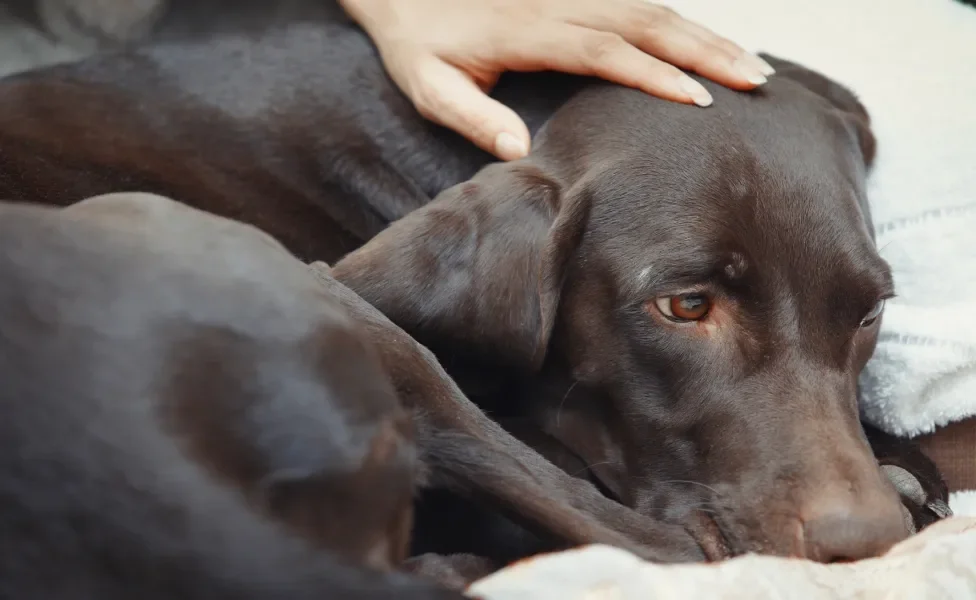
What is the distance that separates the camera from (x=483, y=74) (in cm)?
187

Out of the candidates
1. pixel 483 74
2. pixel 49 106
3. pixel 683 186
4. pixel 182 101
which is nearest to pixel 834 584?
pixel 683 186

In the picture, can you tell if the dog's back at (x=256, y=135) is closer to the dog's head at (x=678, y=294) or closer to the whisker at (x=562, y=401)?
the dog's head at (x=678, y=294)

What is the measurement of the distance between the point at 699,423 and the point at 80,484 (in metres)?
0.95

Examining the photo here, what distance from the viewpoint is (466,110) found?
1731mm

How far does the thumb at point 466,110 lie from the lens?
5.58 feet

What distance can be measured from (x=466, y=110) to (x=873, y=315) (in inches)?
31.7

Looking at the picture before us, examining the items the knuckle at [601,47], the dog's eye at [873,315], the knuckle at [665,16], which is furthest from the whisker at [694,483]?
the knuckle at [665,16]

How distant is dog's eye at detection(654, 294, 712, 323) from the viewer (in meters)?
1.43

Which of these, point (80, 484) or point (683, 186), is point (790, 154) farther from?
point (80, 484)

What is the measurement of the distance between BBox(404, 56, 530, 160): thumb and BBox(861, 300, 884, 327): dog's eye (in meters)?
0.65

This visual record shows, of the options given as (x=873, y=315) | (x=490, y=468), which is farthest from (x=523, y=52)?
(x=490, y=468)

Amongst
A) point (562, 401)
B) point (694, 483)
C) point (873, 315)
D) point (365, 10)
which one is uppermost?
point (873, 315)

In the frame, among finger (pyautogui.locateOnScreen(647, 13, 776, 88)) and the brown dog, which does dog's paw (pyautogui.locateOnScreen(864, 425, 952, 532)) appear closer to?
finger (pyautogui.locateOnScreen(647, 13, 776, 88))

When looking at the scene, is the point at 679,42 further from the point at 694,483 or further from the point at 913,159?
the point at 694,483
